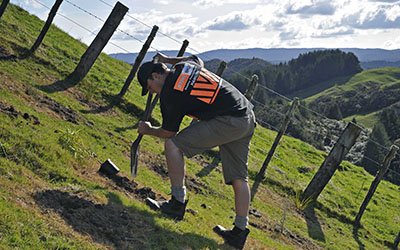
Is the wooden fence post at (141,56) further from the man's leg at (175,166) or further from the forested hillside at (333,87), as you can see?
the forested hillside at (333,87)

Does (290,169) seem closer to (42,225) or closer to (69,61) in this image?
(69,61)

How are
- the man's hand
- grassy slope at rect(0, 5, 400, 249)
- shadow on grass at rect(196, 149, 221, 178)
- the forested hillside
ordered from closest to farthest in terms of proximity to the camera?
grassy slope at rect(0, 5, 400, 249), the man's hand, shadow on grass at rect(196, 149, 221, 178), the forested hillside

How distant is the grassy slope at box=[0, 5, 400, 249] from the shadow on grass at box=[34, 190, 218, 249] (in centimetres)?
1

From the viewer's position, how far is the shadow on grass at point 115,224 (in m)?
4.40

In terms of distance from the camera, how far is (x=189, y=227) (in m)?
5.47

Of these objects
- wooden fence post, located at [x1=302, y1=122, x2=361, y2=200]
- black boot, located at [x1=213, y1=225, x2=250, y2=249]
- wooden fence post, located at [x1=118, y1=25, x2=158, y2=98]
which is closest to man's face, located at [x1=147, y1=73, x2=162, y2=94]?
black boot, located at [x1=213, y1=225, x2=250, y2=249]

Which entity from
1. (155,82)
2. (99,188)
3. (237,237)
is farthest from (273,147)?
(155,82)

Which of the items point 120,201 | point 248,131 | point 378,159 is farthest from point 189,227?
point 378,159

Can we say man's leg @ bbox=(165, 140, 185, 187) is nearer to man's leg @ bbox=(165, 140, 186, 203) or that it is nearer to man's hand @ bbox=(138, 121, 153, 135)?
man's leg @ bbox=(165, 140, 186, 203)

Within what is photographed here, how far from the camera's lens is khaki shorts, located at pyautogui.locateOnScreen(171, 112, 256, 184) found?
497 centimetres

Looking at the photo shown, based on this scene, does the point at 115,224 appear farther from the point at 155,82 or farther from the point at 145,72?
the point at 145,72

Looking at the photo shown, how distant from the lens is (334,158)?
11672 mm

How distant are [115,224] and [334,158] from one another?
8.60 m

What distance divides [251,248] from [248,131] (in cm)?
191
